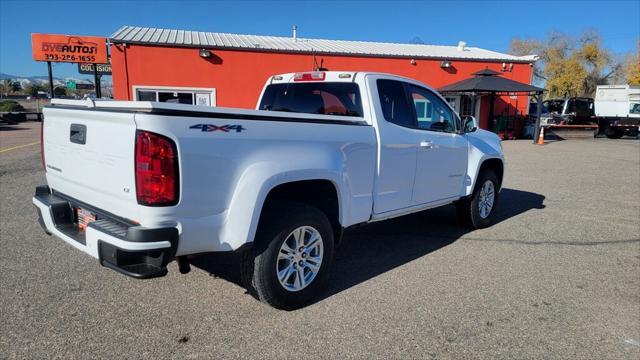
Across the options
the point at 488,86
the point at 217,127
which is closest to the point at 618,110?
the point at 488,86

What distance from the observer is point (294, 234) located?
3539 mm

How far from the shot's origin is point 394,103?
4531mm

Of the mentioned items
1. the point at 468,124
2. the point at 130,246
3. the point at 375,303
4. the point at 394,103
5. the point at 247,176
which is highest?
the point at 394,103

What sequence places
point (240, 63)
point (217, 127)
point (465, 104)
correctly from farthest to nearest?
point (465, 104) → point (240, 63) → point (217, 127)

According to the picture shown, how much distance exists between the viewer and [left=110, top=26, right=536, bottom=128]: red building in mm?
16562

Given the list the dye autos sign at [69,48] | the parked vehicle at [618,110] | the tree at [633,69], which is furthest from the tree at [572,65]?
the dye autos sign at [69,48]

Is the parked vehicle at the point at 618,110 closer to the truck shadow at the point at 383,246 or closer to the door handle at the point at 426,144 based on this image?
the truck shadow at the point at 383,246

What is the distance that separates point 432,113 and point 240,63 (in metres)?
14.0

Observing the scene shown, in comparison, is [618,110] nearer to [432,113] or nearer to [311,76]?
[432,113]

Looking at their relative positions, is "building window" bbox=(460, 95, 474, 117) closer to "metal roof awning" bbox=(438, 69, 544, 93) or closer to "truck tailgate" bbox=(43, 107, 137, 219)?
"metal roof awning" bbox=(438, 69, 544, 93)

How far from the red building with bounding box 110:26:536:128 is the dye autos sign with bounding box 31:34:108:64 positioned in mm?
2353

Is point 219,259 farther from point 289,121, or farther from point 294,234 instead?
point 289,121

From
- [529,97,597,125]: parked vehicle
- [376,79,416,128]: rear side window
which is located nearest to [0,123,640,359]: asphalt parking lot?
[376,79,416,128]: rear side window

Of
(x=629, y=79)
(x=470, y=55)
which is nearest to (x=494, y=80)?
(x=470, y=55)
